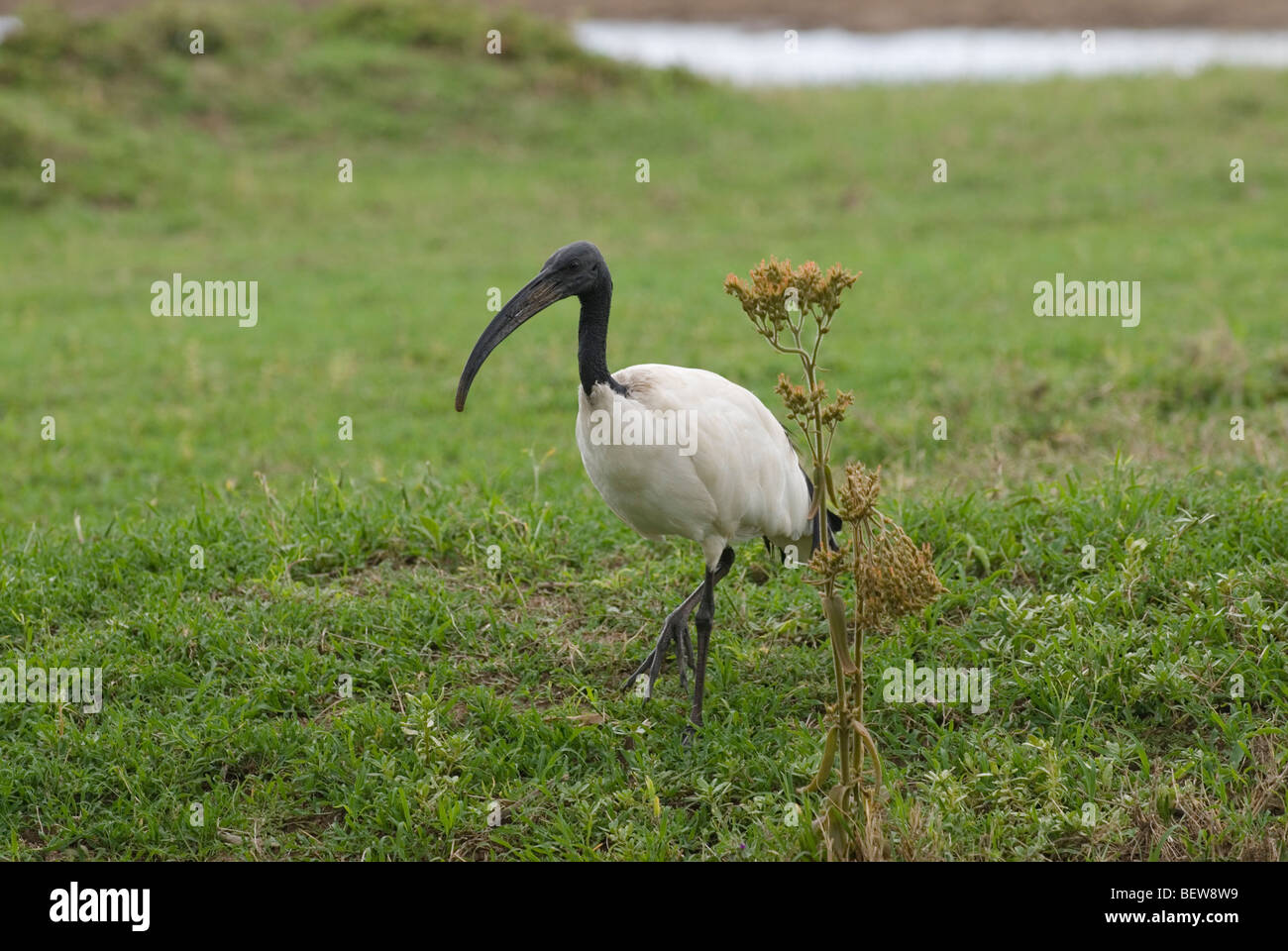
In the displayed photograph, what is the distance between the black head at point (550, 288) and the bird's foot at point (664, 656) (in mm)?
1183

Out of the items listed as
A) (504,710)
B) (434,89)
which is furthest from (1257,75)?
(504,710)

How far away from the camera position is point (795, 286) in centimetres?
329

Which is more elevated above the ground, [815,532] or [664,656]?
[815,532]

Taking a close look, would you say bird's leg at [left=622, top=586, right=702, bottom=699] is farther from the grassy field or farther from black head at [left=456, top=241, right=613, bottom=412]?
black head at [left=456, top=241, right=613, bottom=412]

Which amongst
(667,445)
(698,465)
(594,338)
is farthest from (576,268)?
(698,465)

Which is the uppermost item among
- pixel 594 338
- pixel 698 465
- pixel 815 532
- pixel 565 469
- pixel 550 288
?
pixel 550 288

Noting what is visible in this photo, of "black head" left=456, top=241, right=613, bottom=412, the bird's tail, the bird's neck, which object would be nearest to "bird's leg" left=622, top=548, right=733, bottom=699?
the bird's tail

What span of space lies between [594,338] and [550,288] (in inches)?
8.8

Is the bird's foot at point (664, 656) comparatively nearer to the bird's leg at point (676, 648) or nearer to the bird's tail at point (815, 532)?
the bird's leg at point (676, 648)

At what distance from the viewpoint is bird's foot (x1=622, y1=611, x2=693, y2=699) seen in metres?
4.72

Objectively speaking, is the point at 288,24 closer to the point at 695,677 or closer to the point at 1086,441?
the point at 1086,441

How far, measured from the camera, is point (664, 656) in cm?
488

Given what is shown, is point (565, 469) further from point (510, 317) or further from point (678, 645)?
point (510, 317)

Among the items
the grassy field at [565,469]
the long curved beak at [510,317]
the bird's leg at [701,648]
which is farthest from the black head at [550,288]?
the grassy field at [565,469]
